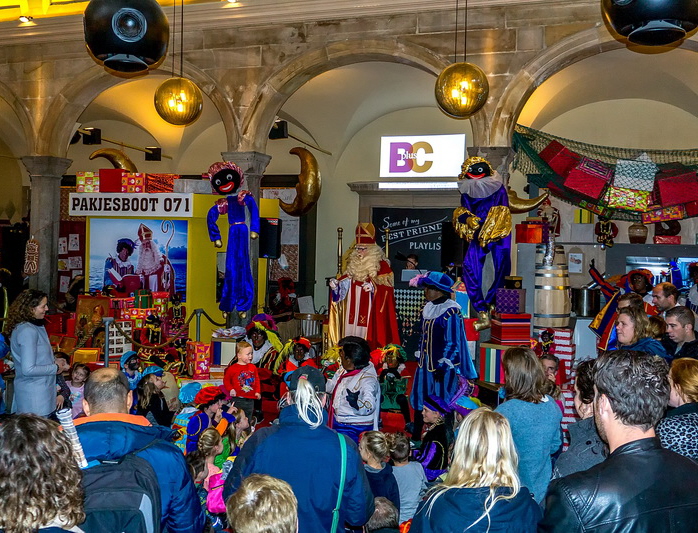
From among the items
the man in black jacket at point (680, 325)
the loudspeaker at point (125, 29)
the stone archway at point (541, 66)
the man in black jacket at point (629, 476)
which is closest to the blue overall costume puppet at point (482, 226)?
the stone archway at point (541, 66)

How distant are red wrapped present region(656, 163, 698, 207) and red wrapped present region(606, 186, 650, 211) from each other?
17cm

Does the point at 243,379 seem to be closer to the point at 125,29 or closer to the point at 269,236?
the point at 125,29

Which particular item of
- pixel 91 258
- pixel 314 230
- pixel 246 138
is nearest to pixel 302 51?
pixel 246 138

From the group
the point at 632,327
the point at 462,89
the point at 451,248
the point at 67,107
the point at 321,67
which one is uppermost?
the point at 321,67

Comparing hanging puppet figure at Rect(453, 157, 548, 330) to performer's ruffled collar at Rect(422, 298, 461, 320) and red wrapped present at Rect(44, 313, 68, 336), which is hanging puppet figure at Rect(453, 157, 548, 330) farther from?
red wrapped present at Rect(44, 313, 68, 336)

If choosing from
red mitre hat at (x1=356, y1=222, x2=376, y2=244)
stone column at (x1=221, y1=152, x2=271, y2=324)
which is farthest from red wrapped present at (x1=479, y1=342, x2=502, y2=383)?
stone column at (x1=221, y1=152, x2=271, y2=324)

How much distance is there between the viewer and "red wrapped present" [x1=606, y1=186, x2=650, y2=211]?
923 centimetres

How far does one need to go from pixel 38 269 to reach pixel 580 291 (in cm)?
715

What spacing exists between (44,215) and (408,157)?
5.85m

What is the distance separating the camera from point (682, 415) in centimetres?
288

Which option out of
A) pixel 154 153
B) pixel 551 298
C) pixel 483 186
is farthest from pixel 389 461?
pixel 154 153

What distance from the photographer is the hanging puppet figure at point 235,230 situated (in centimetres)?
898

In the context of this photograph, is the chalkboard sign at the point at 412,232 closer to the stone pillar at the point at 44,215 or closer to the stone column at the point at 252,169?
the stone column at the point at 252,169

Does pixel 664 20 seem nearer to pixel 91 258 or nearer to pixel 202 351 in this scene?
pixel 202 351
